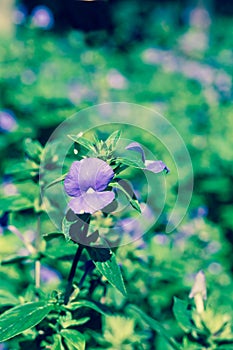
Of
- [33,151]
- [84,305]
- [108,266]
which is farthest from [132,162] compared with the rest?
[33,151]

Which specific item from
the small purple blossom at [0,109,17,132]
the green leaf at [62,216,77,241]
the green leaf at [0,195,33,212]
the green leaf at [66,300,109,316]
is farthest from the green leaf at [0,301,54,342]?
the small purple blossom at [0,109,17,132]

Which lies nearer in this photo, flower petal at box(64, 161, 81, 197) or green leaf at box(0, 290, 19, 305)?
flower petal at box(64, 161, 81, 197)

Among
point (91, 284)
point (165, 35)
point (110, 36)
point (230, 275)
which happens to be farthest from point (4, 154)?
point (165, 35)

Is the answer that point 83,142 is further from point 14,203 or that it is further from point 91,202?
point 14,203

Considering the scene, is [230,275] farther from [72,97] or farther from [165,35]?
[165,35]

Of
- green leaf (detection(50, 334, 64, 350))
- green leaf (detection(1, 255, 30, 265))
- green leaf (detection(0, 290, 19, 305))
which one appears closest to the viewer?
green leaf (detection(50, 334, 64, 350))

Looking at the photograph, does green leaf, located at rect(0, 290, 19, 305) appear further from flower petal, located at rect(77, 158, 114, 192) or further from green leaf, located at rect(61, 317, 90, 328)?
flower petal, located at rect(77, 158, 114, 192)

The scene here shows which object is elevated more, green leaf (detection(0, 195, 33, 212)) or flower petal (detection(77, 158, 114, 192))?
flower petal (detection(77, 158, 114, 192))
